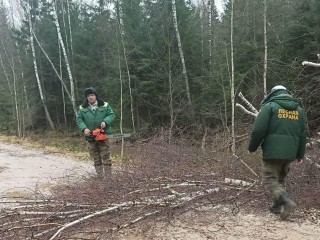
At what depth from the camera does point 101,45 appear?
1034 inches

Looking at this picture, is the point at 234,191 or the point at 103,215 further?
the point at 234,191

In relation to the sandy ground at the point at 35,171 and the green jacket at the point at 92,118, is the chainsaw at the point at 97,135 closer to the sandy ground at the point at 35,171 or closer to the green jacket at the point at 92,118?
the green jacket at the point at 92,118

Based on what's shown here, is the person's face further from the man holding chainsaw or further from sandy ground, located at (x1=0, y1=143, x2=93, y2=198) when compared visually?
sandy ground, located at (x1=0, y1=143, x2=93, y2=198)

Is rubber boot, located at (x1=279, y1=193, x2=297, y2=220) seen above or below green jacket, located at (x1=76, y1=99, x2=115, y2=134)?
below

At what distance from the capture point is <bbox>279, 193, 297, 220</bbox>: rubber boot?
4234 millimetres

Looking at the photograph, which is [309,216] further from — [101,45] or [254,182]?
[101,45]

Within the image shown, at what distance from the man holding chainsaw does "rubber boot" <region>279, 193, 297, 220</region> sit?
11.3ft

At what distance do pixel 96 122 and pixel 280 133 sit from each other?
12.2 feet

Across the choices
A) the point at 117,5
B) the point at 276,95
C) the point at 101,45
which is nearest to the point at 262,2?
the point at 117,5

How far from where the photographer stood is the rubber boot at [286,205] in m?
4.23

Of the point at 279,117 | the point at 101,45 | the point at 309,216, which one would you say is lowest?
the point at 309,216

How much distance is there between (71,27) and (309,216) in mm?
25896

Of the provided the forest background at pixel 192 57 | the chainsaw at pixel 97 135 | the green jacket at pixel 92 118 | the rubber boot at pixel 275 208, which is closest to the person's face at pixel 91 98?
the green jacket at pixel 92 118

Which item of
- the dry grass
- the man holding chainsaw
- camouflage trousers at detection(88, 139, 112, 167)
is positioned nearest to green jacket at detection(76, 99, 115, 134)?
the man holding chainsaw
